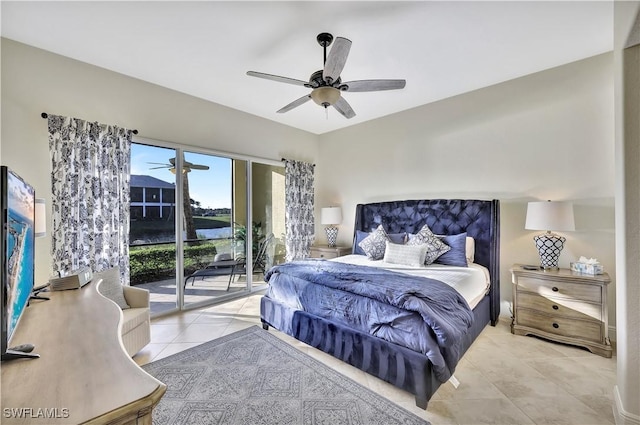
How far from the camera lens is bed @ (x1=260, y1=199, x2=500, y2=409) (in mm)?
1905

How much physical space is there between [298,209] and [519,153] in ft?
11.1

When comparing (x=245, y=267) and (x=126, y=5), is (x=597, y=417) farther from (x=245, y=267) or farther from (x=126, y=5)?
(x=126, y=5)

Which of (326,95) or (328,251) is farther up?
(326,95)

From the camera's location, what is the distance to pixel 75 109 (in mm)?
2883

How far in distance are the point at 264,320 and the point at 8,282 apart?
7.91 ft

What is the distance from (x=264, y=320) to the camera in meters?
3.12

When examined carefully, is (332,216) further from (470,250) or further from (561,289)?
(561,289)

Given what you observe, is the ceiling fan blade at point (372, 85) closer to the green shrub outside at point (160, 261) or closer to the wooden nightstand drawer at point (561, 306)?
the wooden nightstand drawer at point (561, 306)

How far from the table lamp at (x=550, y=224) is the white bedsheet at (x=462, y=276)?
60cm

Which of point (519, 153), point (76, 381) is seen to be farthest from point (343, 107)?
point (76, 381)

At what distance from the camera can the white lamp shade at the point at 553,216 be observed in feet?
8.78

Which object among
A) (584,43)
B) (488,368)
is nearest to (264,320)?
(488,368)

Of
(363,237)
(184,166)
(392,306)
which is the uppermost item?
(184,166)

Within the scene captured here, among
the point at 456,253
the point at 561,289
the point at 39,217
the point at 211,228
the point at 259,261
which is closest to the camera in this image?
the point at 39,217
